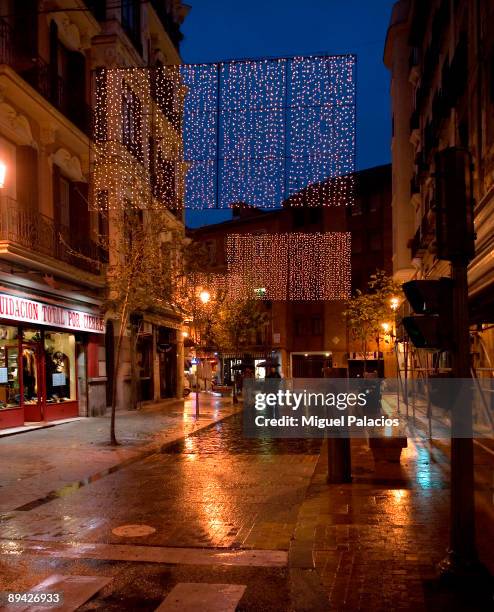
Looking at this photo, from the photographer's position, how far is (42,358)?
17.8 m

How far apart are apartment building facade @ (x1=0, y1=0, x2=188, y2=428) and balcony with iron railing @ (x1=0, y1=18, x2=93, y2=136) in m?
0.03

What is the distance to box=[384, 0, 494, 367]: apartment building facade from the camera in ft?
39.0

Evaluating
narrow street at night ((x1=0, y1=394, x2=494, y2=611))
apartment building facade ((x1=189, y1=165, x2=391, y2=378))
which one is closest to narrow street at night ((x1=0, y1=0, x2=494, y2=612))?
narrow street at night ((x1=0, y1=394, x2=494, y2=611))

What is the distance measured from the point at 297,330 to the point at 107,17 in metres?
35.3

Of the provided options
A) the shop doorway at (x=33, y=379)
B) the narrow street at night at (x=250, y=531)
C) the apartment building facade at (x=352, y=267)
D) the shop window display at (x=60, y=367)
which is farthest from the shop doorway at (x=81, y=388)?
the apartment building facade at (x=352, y=267)

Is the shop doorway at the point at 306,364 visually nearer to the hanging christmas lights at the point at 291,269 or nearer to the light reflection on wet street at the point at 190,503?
the hanging christmas lights at the point at 291,269

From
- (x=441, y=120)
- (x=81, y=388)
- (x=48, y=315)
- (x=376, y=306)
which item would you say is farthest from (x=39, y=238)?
(x=376, y=306)

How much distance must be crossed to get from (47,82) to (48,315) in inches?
248

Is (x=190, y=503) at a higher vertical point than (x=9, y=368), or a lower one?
lower

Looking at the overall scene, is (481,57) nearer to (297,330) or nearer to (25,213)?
(25,213)

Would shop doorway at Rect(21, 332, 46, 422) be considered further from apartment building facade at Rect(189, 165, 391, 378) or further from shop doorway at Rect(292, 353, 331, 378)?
shop doorway at Rect(292, 353, 331, 378)

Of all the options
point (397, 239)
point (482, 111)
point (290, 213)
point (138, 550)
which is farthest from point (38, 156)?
point (290, 213)

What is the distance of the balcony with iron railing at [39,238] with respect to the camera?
15054 mm

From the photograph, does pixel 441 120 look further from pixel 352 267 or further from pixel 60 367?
pixel 352 267
